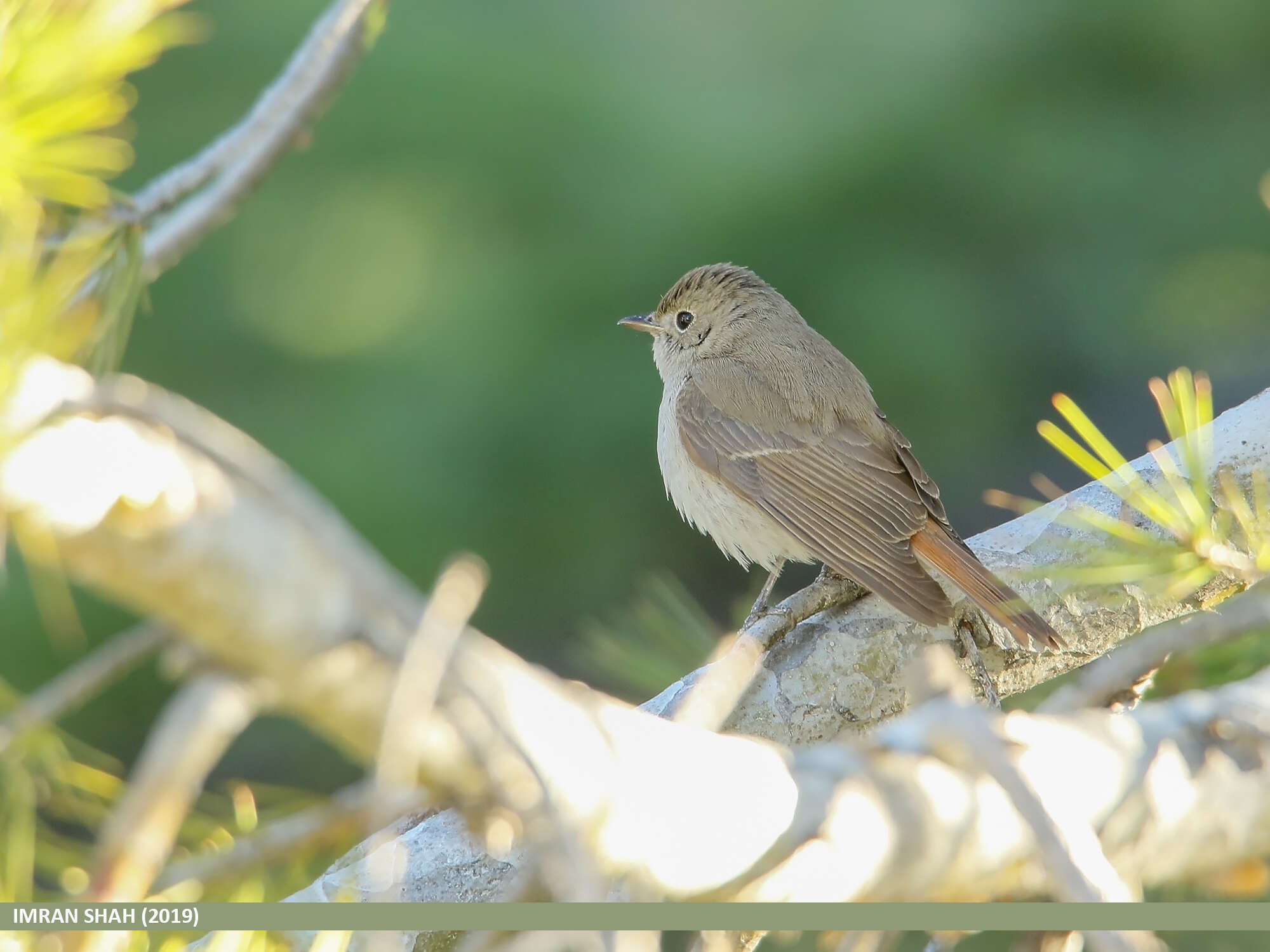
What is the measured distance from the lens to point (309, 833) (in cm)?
83

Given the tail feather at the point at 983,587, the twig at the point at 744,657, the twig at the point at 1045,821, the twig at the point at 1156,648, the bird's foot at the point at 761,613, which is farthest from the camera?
the bird's foot at the point at 761,613

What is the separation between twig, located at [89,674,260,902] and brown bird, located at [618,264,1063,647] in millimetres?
1801

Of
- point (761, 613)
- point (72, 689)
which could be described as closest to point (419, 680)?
point (72, 689)

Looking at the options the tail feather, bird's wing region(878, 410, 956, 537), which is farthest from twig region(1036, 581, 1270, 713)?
bird's wing region(878, 410, 956, 537)

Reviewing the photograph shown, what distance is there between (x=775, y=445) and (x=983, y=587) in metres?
0.89

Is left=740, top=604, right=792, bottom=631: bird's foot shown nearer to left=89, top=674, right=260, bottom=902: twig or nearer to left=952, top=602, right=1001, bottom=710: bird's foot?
left=952, top=602, right=1001, bottom=710: bird's foot

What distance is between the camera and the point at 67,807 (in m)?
1.23

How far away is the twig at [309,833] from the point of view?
2.52ft

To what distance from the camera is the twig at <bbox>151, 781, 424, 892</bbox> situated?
77cm

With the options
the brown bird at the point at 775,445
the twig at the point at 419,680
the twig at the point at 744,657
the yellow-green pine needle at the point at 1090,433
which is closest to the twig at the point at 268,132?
the twig at the point at 744,657

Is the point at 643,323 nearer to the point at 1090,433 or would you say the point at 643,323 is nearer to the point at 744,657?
the point at 744,657

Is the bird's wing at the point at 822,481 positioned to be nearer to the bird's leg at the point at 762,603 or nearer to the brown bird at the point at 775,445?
the brown bird at the point at 775,445

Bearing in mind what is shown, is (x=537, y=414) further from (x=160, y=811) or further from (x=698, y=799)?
(x=160, y=811)

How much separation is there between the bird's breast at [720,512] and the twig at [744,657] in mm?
407
